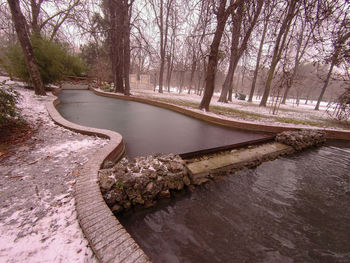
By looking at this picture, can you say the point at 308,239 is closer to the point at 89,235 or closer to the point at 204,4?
the point at 89,235

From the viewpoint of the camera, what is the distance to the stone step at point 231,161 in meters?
2.79

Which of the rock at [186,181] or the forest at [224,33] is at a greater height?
the forest at [224,33]

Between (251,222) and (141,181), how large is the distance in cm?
162

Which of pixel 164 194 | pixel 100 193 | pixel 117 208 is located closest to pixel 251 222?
pixel 164 194

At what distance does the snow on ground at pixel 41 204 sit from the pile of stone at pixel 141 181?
1.46ft

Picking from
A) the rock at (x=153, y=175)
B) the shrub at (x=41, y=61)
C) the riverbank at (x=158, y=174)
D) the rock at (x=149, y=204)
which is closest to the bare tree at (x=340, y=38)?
the riverbank at (x=158, y=174)

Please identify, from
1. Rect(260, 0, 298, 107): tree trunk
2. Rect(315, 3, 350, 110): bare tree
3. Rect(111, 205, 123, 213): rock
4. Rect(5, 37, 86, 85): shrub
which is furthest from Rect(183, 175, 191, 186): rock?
Rect(5, 37, 86, 85): shrub

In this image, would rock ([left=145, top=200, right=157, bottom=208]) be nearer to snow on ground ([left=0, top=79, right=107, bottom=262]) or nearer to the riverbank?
the riverbank

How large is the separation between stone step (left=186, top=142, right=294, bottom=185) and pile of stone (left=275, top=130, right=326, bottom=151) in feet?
1.10

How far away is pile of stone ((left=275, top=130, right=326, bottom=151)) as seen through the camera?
4527 mm

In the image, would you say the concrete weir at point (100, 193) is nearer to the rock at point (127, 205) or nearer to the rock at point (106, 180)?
the rock at point (106, 180)

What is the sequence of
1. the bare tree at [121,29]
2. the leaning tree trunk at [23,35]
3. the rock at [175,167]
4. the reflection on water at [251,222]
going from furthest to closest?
1. the bare tree at [121,29]
2. the leaning tree trunk at [23,35]
3. the rock at [175,167]
4. the reflection on water at [251,222]

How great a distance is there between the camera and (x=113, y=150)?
8.70ft

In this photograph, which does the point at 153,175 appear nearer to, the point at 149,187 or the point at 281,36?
the point at 149,187
